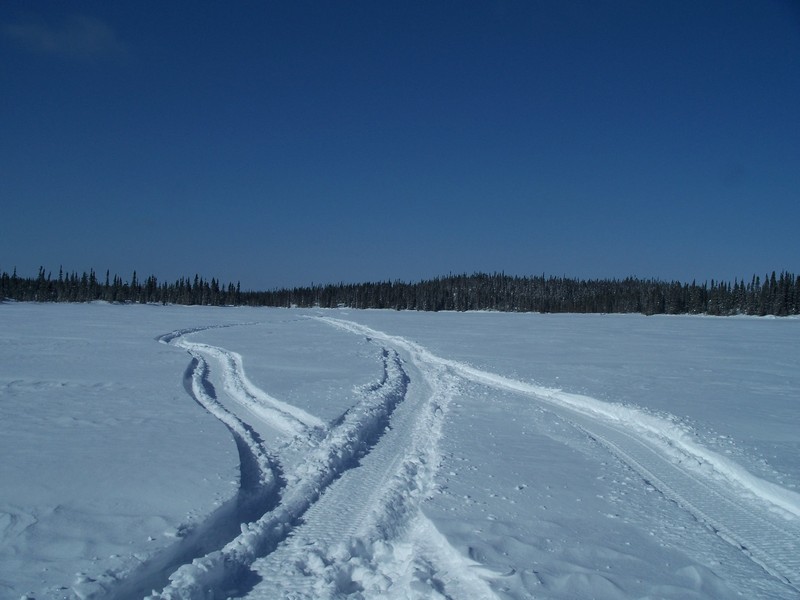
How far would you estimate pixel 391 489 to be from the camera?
5336 mm

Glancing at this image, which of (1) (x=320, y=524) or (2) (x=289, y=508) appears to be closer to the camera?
(1) (x=320, y=524)

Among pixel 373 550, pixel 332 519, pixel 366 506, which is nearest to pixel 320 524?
pixel 332 519

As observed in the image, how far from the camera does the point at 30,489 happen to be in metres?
4.86

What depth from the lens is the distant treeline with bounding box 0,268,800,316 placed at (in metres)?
87.4

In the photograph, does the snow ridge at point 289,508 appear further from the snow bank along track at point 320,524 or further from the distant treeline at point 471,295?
the distant treeline at point 471,295

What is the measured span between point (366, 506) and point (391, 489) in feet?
1.51

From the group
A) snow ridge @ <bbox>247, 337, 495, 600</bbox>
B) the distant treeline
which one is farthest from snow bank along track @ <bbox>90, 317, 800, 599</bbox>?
the distant treeline

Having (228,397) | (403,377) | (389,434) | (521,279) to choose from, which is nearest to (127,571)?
(389,434)

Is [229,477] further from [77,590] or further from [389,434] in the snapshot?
[389,434]

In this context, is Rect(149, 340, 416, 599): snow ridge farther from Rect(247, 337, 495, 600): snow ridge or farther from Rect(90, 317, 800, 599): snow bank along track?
Rect(247, 337, 495, 600): snow ridge

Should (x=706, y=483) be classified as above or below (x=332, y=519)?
above

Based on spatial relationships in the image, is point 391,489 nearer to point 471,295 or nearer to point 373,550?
point 373,550

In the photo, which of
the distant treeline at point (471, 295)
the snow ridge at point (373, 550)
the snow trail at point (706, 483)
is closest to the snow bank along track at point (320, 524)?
the snow ridge at point (373, 550)

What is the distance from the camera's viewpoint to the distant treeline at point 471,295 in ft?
→ 287
